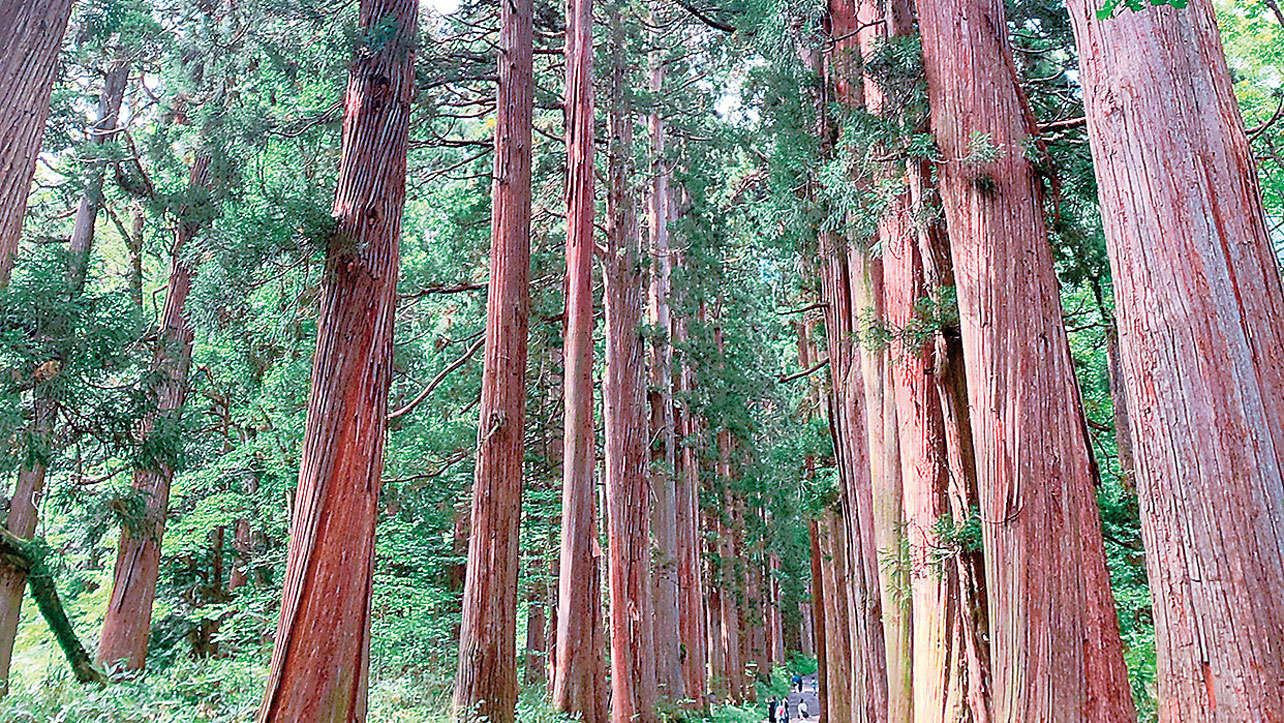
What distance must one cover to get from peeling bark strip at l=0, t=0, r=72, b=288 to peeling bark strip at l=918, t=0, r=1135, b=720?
18.6ft

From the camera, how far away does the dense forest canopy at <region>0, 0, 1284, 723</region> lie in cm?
297

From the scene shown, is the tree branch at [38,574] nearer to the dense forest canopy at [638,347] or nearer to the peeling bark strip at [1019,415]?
the dense forest canopy at [638,347]

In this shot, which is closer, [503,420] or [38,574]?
[38,574]

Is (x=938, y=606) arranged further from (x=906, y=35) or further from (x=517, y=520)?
(x=517, y=520)

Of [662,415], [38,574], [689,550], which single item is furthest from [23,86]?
[689,550]

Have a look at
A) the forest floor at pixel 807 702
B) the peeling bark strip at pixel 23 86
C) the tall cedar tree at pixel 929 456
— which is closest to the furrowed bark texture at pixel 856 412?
the tall cedar tree at pixel 929 456

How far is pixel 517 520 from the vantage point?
805 cm

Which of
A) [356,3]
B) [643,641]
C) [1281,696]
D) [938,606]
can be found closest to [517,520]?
[643,641]

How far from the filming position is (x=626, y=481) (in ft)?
34.3

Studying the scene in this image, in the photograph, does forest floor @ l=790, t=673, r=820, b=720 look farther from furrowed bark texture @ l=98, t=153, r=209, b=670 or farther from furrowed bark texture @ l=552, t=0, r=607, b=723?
furrowed bark texture @ l=98, t=153, r=209, b=670

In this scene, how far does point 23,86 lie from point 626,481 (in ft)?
24.4

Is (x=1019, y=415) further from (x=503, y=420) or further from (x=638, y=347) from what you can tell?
(x=638, y=347)

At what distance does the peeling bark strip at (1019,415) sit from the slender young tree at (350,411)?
364 cm

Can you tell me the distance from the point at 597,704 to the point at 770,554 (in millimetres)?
19557
